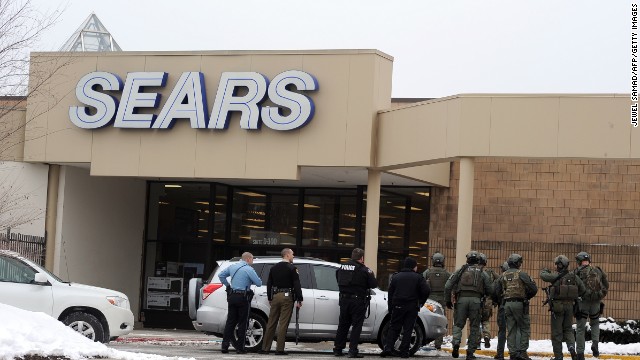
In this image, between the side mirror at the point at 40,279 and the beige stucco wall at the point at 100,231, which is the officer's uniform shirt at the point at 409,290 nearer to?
the side mirror at the point at 40,279

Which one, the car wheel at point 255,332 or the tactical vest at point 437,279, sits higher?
the tactical vest at point 437,279

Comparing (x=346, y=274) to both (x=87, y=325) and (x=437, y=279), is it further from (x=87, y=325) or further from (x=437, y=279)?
(x=87, y=325)

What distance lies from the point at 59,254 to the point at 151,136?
4.06 m

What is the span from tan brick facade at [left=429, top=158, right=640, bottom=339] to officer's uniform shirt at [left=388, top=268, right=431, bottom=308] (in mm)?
8824

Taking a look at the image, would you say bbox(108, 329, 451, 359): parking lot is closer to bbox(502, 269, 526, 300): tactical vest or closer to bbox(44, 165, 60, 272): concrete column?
bbox(502, 269, 526, 300): tactical vest

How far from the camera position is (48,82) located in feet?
94.7

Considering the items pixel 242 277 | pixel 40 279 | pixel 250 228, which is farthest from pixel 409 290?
pixel 250 228

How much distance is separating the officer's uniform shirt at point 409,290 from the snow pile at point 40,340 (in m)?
5.80

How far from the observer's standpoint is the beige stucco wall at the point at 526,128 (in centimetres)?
2297

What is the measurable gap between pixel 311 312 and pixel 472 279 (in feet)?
9.55

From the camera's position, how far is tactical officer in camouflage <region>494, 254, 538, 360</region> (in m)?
19.5

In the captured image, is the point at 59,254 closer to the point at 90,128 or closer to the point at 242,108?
the point at 90,128

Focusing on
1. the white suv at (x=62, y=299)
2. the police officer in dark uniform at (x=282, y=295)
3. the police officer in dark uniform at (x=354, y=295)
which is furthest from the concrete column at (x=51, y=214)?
the police officer in dark uniform at (x=354, y=295)

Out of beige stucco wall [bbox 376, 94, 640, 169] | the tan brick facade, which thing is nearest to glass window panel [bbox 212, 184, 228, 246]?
the tan brick facade
